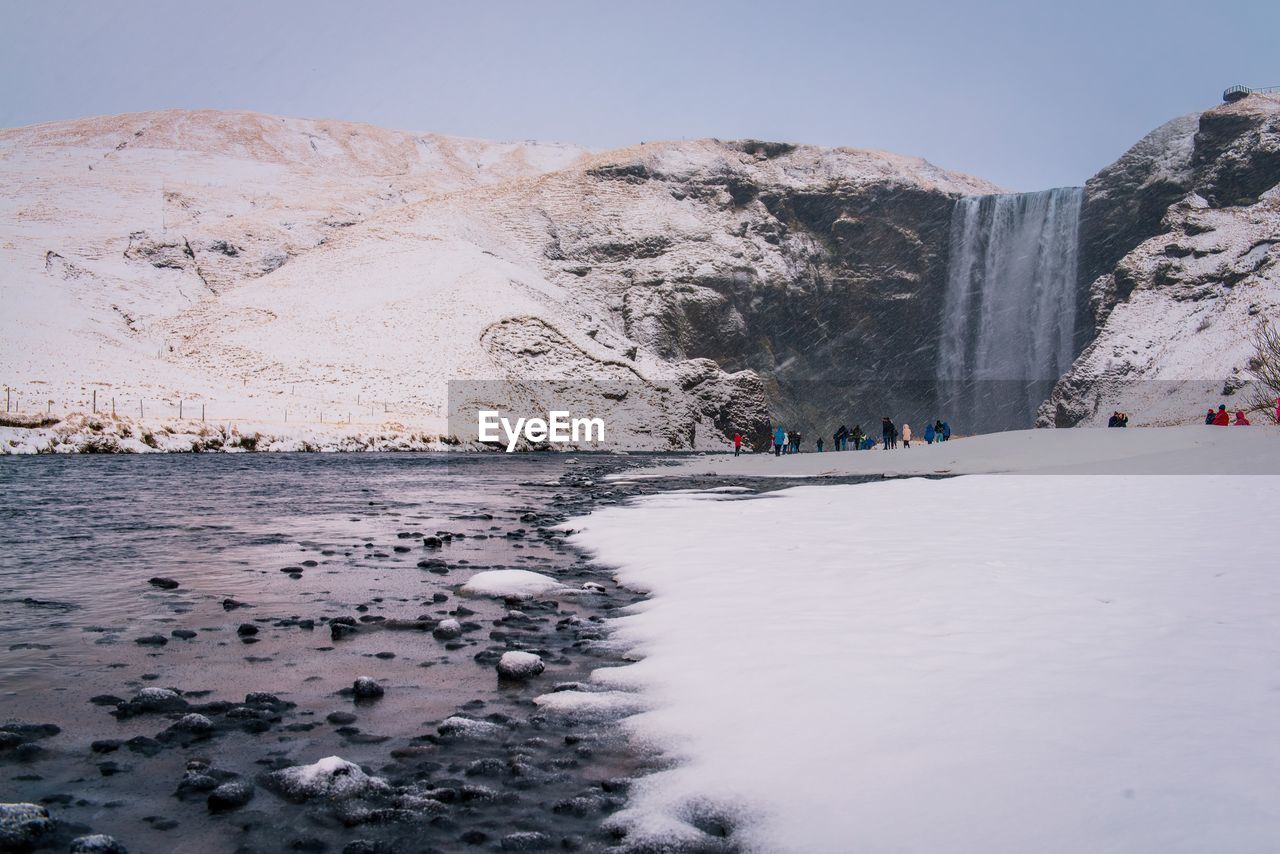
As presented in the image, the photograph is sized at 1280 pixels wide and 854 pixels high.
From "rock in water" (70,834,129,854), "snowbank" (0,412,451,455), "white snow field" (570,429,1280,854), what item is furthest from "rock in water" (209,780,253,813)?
"snowbank" (0,412,451,455)

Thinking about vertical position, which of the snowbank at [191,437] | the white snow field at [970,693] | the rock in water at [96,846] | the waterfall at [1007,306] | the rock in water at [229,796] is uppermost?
the waterfall at [1007,306]

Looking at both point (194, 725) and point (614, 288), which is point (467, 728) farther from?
point (614, 288)

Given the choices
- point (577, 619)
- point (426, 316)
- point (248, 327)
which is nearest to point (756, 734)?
point (577, 619)

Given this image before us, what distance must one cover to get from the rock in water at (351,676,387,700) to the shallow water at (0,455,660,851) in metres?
0.11

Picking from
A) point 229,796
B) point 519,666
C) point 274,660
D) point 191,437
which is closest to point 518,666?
point 519,666

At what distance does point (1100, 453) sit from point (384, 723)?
889 inches

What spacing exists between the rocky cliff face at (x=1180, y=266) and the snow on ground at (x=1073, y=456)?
30267 mm

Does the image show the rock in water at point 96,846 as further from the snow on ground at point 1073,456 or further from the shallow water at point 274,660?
the snow on ground at point 1073,456

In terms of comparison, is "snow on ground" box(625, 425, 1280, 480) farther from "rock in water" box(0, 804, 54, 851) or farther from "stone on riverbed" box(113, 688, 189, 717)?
"rock in water" box(0, 804, 54, 851)

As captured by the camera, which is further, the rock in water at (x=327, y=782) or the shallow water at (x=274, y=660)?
the rock in water at (x=327, y=782)

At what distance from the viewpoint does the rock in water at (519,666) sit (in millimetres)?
5930

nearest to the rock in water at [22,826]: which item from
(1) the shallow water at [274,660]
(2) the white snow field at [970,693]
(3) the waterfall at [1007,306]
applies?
(1) the shallow water at [274,660]

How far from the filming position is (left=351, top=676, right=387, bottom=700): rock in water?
5.48 m

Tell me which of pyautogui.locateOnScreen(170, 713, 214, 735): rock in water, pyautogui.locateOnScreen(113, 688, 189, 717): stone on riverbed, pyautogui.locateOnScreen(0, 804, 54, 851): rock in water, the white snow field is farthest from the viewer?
pyautogui.locateOnScreen(113, 688, 189, 717): stone on riverbed
